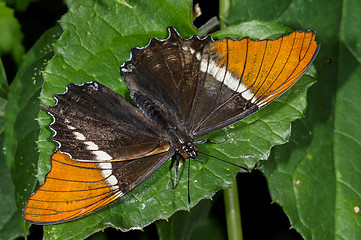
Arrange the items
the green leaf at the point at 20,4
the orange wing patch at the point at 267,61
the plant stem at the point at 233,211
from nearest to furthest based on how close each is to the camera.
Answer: the orange wing patch at the point at 267,61
the plant stem at the point at 233,211
the green leaf at the point at 20,4

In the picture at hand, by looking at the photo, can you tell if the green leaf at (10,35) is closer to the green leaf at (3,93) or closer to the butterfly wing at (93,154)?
the green leaf at (3,93)

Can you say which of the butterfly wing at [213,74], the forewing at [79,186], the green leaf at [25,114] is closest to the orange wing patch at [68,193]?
the forewing at [79,186]

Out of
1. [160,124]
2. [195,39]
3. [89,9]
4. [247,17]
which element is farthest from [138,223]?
[247,17]

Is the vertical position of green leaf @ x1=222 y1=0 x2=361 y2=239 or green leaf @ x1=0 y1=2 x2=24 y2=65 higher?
green leaf @ x1=0 y1=2 x2=24 y2=65

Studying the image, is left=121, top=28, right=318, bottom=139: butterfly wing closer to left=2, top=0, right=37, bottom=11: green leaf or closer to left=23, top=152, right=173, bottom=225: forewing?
left=23, top=152, right=173, bottom=225: forewing

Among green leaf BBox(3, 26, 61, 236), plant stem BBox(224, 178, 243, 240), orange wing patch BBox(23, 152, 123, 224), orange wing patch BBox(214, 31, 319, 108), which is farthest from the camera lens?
plant stem BBox(224, 178, 243, 240)

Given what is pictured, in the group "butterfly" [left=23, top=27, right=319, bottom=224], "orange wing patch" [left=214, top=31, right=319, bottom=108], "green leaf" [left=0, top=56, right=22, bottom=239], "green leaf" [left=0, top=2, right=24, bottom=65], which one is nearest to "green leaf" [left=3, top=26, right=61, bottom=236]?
"green leaf" [left=0, top=56, right=22, bottom=239]

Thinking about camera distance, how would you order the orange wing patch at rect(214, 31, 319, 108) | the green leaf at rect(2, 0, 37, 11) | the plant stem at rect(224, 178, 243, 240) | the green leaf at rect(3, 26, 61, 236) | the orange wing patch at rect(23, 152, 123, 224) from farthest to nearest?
the green leaf at rect(2, 0, 37, 11)
the plant stem at rect(224, 178, 243, 240)
the green leaf at rect(3, 26, 61, 236)
the orange wing patch at rect(214, 31, 319, 108)
the orange wing patch at rect(23, 152, 123, 224)
